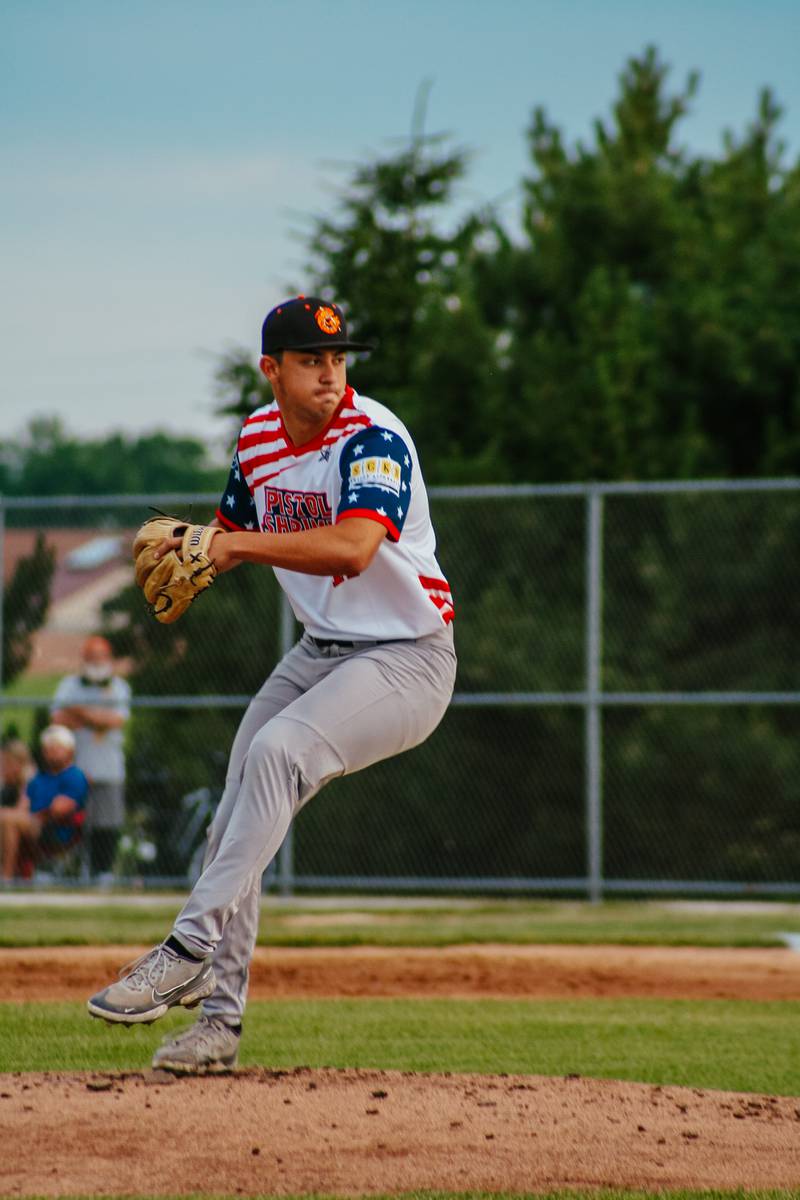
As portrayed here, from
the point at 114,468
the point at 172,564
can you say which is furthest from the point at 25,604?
the point at 114,468

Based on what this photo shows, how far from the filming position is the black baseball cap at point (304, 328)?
212 inches

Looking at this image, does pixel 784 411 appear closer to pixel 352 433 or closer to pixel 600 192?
pixel 600 192

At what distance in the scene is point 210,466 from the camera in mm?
74312

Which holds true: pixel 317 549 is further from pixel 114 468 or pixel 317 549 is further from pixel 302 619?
pixel 114 468

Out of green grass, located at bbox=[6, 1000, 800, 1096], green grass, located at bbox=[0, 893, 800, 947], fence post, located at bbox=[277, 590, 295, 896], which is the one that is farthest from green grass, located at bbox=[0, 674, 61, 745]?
green grass, located at bbox=[6, 1000, 800, 1096]

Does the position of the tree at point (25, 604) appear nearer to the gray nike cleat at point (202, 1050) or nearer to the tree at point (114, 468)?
the gray nike cleat at point (202, 1050)

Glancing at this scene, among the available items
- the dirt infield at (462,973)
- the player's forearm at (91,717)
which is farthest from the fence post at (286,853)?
the dirt infield at (462,973)

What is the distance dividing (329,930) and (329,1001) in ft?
7.63

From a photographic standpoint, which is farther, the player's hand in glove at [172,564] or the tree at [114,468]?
the tree at [114,468]

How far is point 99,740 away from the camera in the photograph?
515 inches

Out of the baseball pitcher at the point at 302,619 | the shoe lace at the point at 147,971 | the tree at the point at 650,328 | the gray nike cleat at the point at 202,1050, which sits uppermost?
the tree at the point at 650,328

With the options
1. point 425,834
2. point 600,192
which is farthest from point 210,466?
point 425,834

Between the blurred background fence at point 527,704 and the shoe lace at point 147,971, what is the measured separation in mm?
7609

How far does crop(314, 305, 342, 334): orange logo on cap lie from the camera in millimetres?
5418
